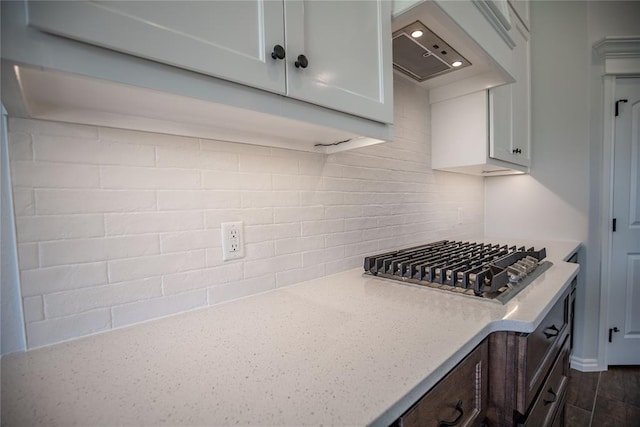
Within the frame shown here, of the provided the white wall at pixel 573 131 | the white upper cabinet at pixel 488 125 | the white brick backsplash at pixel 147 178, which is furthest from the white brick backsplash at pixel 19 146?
the white wall at pixel 573 131

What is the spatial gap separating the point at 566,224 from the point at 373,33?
7.20ft

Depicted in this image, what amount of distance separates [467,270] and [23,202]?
4.06 ft

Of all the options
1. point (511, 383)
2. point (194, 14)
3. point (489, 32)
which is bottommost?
point (511, 383)

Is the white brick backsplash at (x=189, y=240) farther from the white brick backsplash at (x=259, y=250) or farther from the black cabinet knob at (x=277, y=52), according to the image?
the black cabinet knob at (x=277, y=52)

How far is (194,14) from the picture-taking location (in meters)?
0.53

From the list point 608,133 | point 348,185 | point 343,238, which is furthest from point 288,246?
point 608,133

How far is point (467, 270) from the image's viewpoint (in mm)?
1018

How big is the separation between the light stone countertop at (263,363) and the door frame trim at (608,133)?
172 centimetres

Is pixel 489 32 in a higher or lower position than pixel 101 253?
higher

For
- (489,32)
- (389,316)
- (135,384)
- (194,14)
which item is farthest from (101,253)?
(489,32)

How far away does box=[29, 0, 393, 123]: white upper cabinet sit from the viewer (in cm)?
44

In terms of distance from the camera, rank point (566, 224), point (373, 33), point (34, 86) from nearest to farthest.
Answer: point (34, 86), point (373, 33), point (566, 224)

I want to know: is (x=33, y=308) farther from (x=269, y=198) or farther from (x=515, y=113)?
(x=515, y=113)

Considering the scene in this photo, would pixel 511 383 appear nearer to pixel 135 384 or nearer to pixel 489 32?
pixel 135 384
